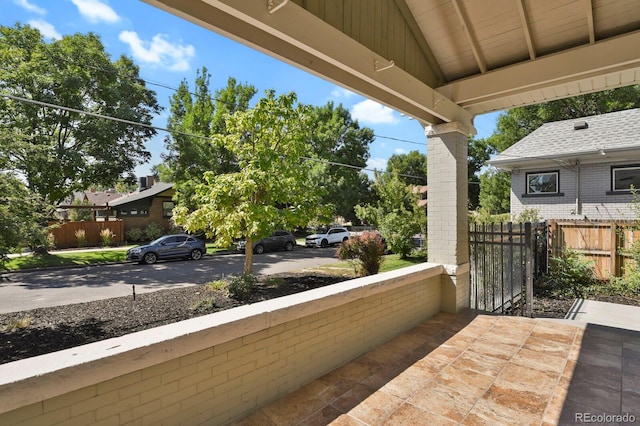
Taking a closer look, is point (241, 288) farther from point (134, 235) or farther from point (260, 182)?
point (134, 235)

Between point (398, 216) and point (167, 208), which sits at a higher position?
point (167, 208)

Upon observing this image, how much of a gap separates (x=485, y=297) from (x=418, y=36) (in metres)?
4.24

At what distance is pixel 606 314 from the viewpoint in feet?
16.9

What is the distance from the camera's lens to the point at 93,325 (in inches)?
241

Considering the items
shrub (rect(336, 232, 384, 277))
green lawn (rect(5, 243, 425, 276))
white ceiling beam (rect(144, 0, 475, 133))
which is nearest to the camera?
white ceiling beam (rect(144, 0, 475, 133))

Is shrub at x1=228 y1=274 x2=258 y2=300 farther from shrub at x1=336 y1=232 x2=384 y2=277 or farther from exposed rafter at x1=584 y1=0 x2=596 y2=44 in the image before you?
exposed rafter at x1=584 y1=0 x2=596 y2=44

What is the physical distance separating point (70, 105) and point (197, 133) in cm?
663

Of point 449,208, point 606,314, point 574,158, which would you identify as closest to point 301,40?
point 449,208

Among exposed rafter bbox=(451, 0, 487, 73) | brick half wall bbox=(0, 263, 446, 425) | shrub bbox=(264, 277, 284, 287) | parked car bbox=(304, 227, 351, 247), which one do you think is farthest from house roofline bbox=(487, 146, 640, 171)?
parked car bbox=(304, 227, 351, 247)

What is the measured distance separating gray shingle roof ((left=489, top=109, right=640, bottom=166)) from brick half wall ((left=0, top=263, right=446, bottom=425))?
967cm

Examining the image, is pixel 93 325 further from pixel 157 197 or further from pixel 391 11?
pixel 157 197

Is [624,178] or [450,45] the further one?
[624,178]

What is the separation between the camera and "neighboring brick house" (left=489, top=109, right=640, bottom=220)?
9.61m

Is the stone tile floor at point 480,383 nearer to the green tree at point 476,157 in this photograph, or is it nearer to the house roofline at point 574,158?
the house roofline at point 574,158
